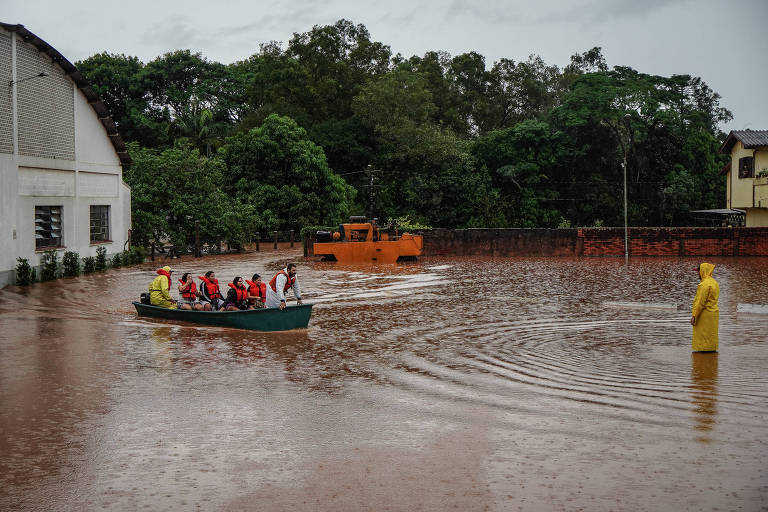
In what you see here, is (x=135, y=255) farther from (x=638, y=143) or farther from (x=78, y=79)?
(x=638, y=143)

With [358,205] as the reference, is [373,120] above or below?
above

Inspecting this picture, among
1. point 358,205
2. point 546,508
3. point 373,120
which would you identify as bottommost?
point 546,508

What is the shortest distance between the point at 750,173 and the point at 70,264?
36.7m

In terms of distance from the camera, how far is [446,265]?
35750 mm

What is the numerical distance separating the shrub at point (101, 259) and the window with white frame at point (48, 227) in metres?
2.14

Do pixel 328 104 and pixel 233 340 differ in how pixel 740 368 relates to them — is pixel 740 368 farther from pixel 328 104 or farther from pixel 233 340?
pixel 328 104

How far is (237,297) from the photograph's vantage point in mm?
17828

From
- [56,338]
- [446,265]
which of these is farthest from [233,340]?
[446,265]

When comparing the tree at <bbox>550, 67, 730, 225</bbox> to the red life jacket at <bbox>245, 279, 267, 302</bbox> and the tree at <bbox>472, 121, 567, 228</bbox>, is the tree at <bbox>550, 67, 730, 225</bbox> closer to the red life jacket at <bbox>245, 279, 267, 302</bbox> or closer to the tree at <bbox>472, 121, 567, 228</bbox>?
the tree at <bbox>472, 121, 567, 228</bbox>

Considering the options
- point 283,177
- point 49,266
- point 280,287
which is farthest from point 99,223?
point 283,177

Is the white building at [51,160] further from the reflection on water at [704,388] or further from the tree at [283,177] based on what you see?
the reflection on water at [704,388]

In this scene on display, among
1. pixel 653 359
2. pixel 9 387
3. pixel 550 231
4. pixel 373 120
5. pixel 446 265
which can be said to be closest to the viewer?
pixel 9 387

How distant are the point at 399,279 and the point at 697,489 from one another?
858 inches

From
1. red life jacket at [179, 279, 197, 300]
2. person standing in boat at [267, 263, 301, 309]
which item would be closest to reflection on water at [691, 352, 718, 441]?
person standing in boat at [267, 263, 301, 309]
